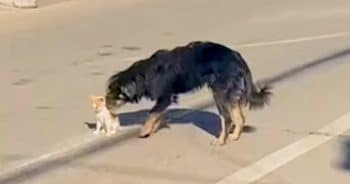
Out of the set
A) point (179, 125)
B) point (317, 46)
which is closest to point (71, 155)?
point (179, 125)

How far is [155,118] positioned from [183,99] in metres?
1.37

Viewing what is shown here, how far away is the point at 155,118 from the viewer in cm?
838

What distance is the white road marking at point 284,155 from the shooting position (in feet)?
24.1

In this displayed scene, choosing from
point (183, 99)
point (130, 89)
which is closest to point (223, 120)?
point (130, 89)

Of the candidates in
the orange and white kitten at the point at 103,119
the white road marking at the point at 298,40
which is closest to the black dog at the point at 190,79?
the orange and white kitten at the point at 103,119

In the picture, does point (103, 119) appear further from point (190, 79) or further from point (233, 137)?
point (233, 137)

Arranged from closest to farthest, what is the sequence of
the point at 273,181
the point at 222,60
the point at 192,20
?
1. the point at 273,181
2. the point at 222,60
3. the point at 192,20

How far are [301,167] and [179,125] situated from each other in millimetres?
1563

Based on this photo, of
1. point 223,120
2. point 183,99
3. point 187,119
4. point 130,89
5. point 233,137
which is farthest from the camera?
point 183,99

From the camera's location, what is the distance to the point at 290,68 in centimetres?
1131

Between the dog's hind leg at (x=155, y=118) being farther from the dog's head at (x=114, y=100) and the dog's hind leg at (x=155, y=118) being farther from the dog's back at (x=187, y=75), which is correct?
the dog's head at (x=114, y=100)

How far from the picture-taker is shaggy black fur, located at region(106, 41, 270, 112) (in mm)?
7949

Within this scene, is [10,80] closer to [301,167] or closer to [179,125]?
[179,125]

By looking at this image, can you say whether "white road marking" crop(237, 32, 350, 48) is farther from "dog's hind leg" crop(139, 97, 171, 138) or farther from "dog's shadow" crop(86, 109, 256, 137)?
"dog's hind leg" crop(139, 97, 171, 138)
